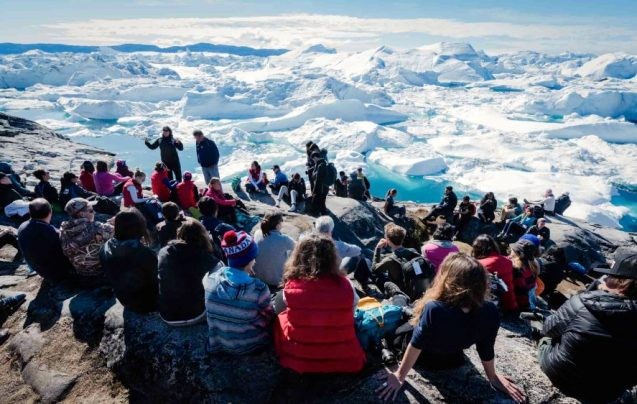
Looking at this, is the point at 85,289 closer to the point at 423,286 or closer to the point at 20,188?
the point at 423,286

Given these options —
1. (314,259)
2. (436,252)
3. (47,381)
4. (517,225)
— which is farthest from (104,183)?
(517,225)

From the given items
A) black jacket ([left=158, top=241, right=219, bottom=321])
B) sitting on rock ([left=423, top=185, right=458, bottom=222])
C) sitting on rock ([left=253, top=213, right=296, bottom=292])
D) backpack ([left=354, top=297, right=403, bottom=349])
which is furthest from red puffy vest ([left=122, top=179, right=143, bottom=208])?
sitting on rock ([left=423, top=185, right=458, bottom=222])

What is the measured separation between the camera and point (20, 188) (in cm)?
795

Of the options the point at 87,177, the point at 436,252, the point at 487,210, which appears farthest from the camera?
the point at 487,210

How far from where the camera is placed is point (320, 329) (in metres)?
2.63

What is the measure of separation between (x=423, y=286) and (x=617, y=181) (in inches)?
1558

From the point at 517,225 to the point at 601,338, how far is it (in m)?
9.18

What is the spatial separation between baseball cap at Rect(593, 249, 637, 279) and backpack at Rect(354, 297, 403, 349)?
1.46 metres

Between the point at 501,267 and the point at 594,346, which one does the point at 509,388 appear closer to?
the point at 594,346

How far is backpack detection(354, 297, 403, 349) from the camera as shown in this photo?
119 inches

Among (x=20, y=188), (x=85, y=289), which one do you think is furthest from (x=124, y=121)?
(x=85, y=289)

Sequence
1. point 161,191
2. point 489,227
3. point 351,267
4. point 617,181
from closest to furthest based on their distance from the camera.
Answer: point 351,267, point 161,191, point 489,227, point 617,181

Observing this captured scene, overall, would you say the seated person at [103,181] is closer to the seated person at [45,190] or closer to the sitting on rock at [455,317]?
the seated person at [45,190]

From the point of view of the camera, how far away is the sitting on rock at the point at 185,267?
3.18 metres
